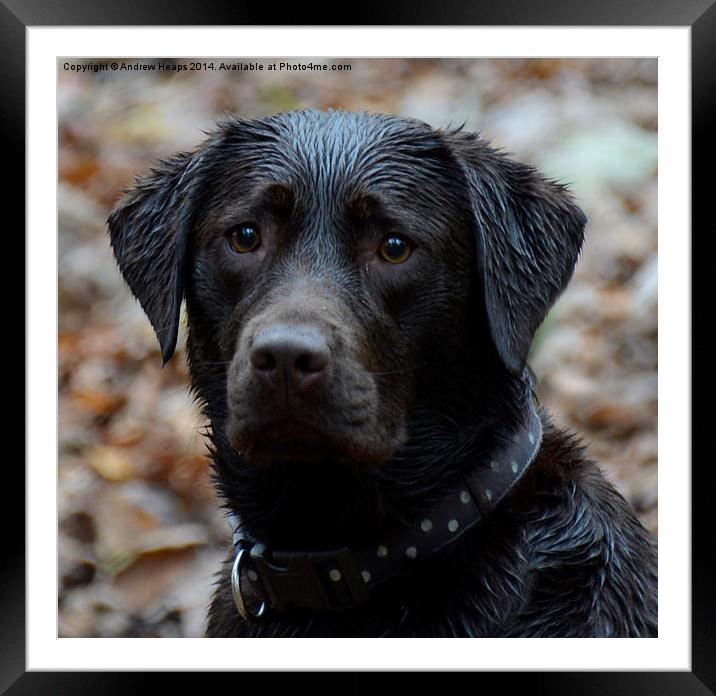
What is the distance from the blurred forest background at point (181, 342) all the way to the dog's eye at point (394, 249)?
59 cm

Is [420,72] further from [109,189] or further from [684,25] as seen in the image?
[109,189]

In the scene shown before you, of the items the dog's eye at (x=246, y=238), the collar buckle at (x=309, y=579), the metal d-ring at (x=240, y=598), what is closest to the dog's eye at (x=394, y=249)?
the dog's eye at (x=246, y=238)

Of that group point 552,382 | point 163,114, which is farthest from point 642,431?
point 163,114

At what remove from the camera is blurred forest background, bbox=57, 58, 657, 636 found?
3799 mm

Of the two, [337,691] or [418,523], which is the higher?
[418,523]

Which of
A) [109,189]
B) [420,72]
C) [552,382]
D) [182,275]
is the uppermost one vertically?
[420,72]

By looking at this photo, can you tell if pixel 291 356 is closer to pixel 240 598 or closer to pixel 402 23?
pixel 240 598

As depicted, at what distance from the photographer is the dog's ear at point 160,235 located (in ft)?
11.6

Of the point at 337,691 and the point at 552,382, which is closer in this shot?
the point at 337,691

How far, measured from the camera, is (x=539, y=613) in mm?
3338

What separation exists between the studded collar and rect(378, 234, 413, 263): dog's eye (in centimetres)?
59

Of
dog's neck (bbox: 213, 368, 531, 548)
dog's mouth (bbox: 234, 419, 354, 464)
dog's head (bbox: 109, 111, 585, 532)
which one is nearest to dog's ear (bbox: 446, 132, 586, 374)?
dog's head (bbox: 109, 111, 585, 532)

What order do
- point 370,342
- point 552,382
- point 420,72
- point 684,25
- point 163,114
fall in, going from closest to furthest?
point 370,342 < point 684,25 < point 420,72 < point 163,114 < point 552,382

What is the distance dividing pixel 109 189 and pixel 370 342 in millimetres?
1724
